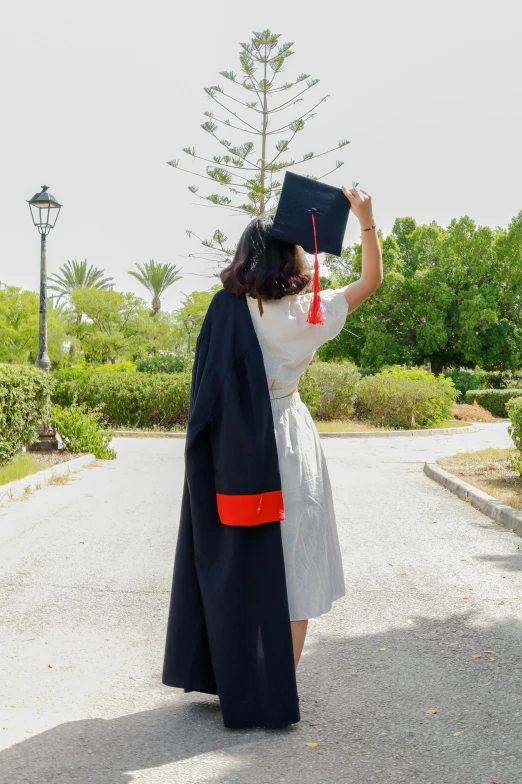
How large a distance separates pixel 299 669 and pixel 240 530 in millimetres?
1116

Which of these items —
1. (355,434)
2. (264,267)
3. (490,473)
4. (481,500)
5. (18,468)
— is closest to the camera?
(264,267)

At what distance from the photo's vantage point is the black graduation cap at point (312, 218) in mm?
3154

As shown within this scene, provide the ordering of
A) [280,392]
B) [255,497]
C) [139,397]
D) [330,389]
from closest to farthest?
[255,497] → [280,392] → [139,397] → [330,389]

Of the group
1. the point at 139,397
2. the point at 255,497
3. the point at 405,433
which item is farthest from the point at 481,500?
the point at 139,397

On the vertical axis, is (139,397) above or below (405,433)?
above

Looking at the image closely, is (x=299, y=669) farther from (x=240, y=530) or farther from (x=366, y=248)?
(x=366, y=248)

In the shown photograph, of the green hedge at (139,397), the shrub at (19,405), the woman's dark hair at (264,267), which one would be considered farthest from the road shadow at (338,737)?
the green hedge at (139,397)

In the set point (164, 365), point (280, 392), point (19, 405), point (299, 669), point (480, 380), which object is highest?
point (480, 380)

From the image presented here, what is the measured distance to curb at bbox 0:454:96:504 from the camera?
9062mm

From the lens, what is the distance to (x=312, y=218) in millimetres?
3189

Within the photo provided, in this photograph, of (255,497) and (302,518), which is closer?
(255,497)

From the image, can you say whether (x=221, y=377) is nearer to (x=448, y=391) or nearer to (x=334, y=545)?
(x=334, y=545)

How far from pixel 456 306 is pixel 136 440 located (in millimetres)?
28325

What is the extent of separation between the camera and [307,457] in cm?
323
